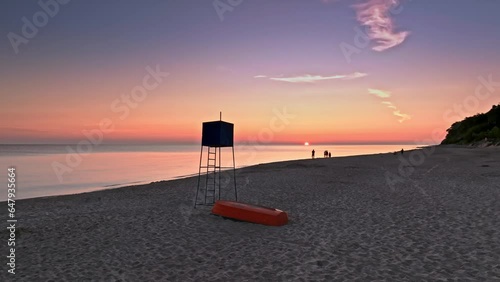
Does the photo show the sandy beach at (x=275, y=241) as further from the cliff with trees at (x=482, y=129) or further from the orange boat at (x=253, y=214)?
the cliff with trees at (x=482, y=129)

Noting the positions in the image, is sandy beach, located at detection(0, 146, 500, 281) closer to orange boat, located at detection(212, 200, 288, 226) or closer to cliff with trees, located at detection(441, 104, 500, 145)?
orange boat, located at detection(212, 200, 288, 226)

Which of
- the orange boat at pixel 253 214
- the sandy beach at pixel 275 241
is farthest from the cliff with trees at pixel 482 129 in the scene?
the orange boat at pixel 253 214

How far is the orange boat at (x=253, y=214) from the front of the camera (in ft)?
44.8

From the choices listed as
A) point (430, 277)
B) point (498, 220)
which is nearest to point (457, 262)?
point (430, 277)

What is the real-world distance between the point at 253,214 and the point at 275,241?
2462 mm

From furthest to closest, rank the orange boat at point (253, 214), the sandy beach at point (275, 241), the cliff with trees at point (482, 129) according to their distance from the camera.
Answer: the cliff with trees at point (482, 129) < the orange boat at point (253, 214) < the sandy beach at point (275, 241)

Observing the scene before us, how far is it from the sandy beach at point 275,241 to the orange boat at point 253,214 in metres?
0.28

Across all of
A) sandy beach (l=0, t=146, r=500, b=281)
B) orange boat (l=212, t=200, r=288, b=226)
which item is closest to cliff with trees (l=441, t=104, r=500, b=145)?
sandy beach (l=0, t=146, r=500, b=281)

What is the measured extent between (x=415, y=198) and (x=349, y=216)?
596 centimetres

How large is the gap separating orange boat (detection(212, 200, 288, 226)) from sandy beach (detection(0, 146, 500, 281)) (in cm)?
28

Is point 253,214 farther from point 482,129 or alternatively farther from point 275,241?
point 482,129

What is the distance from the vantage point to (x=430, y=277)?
26.9 ft

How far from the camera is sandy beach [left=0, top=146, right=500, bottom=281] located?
8.84 metres

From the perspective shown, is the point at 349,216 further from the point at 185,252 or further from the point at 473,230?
the point at 185,252
